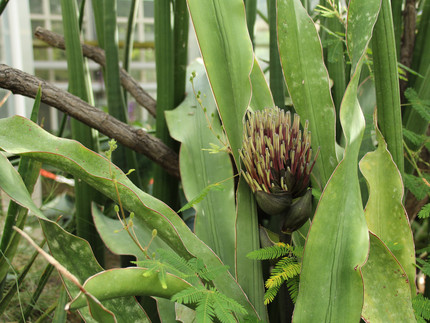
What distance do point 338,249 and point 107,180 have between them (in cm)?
22

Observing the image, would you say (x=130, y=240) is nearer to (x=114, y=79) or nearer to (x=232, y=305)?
(x=232, y=305)

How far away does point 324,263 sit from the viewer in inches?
13.7

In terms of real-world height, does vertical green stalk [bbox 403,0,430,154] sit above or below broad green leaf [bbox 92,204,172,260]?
above

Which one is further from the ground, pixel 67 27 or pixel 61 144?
pixel 67 27

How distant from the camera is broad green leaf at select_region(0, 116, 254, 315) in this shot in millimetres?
420

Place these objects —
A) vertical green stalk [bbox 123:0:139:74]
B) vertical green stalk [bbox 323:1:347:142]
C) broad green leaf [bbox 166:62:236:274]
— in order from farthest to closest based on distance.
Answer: vertical green stalk [bbox 123:0:139:74] < vertical green stalk [bbox 323:1:347:142] < broad green leaf [bbox 166:62:236:274]

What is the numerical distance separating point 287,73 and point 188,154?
0.18 meters

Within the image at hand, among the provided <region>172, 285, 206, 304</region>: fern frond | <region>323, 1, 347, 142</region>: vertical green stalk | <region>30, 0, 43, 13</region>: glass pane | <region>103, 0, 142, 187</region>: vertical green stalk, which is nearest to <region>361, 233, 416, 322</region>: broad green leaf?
<region>172, 285, 206, 304</region>: fern frond

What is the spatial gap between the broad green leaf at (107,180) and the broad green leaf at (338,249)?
10cm

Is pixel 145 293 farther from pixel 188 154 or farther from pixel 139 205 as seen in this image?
pixel 188 154

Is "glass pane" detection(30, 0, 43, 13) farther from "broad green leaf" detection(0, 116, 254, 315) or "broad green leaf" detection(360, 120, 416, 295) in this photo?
"broad green leaf" detection(360, 120, 416, 295)

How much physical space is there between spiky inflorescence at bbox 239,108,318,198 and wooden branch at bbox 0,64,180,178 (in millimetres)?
228

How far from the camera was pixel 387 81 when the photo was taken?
0.45 metres

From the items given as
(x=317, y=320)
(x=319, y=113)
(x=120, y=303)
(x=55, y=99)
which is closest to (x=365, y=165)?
(x=319, y=113)
